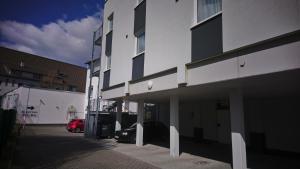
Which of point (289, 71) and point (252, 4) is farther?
point (252, 4)

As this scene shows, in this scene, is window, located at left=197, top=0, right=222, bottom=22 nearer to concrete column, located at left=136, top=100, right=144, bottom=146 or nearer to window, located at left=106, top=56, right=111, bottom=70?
concrete column, located at left=136, top=100, right=144, bottom=146

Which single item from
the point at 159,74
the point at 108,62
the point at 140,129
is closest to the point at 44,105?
the point at 108,62

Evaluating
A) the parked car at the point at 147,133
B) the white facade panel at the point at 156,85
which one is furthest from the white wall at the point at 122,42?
the parked car at the point at 147,133

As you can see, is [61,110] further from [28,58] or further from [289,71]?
[289,71]

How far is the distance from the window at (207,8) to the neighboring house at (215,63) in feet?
0.12

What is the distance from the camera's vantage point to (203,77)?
700 centimetres

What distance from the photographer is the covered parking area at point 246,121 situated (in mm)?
7004

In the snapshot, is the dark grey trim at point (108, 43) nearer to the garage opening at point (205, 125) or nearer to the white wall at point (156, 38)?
the white wall at point (156, 38)

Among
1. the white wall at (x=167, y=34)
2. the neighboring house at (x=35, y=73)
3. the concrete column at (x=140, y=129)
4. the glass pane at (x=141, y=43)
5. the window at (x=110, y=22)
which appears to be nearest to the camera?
the white wall at (x=167, y=34)

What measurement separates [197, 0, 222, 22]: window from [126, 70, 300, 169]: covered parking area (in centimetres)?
248

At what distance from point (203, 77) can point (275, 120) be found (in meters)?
6.79

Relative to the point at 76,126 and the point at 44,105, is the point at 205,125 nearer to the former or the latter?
the point at 76,126

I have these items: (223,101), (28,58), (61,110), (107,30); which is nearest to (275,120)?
(223,101)

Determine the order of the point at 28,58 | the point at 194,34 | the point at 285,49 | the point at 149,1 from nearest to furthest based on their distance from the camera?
the point at 285,49 → the point at 194,34 → the point at 149,1 → the point at 28,58
